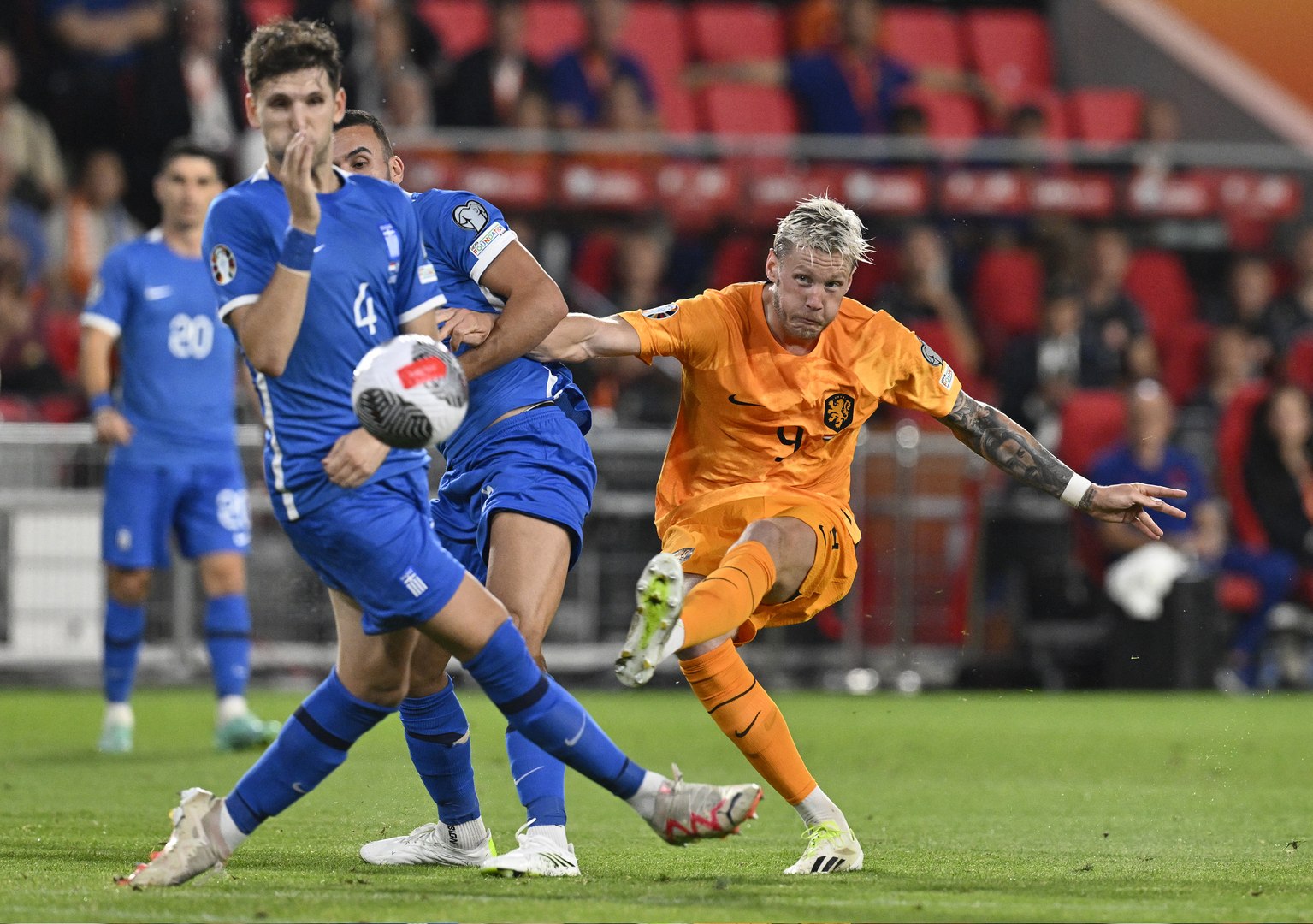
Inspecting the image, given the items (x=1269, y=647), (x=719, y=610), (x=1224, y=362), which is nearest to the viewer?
(x=719, y=610)

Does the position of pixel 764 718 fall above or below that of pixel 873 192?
below

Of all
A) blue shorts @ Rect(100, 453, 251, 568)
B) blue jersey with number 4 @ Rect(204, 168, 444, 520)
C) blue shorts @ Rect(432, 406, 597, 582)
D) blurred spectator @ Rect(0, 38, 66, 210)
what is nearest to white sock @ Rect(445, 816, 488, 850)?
blue shorts @ Rect(432, 406, 597, 582)

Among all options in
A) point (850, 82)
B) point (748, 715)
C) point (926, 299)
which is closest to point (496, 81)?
point (850, 82)

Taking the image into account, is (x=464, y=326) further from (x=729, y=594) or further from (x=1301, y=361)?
(x=1301, y=361)

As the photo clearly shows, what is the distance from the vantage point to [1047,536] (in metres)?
13.0

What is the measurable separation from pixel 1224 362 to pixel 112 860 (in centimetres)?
1119

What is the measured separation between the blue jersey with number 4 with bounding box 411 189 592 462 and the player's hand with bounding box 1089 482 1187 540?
1683mm

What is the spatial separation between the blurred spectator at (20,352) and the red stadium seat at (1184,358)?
8649 millimetres

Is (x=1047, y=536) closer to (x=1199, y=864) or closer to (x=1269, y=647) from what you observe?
(x=1269, y=647)

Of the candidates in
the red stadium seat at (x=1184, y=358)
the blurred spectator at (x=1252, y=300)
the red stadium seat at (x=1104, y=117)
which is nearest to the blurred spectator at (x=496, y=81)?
the red stadium seat at (x=1104, y=117)

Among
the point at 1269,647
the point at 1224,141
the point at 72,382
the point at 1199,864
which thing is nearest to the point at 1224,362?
the point at 1269,647

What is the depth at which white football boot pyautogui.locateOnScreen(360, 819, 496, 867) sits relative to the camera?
5496 mm

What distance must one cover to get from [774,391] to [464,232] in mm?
1074

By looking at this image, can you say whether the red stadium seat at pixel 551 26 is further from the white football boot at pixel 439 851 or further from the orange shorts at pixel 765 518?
the white football boot at pixel 439 851
